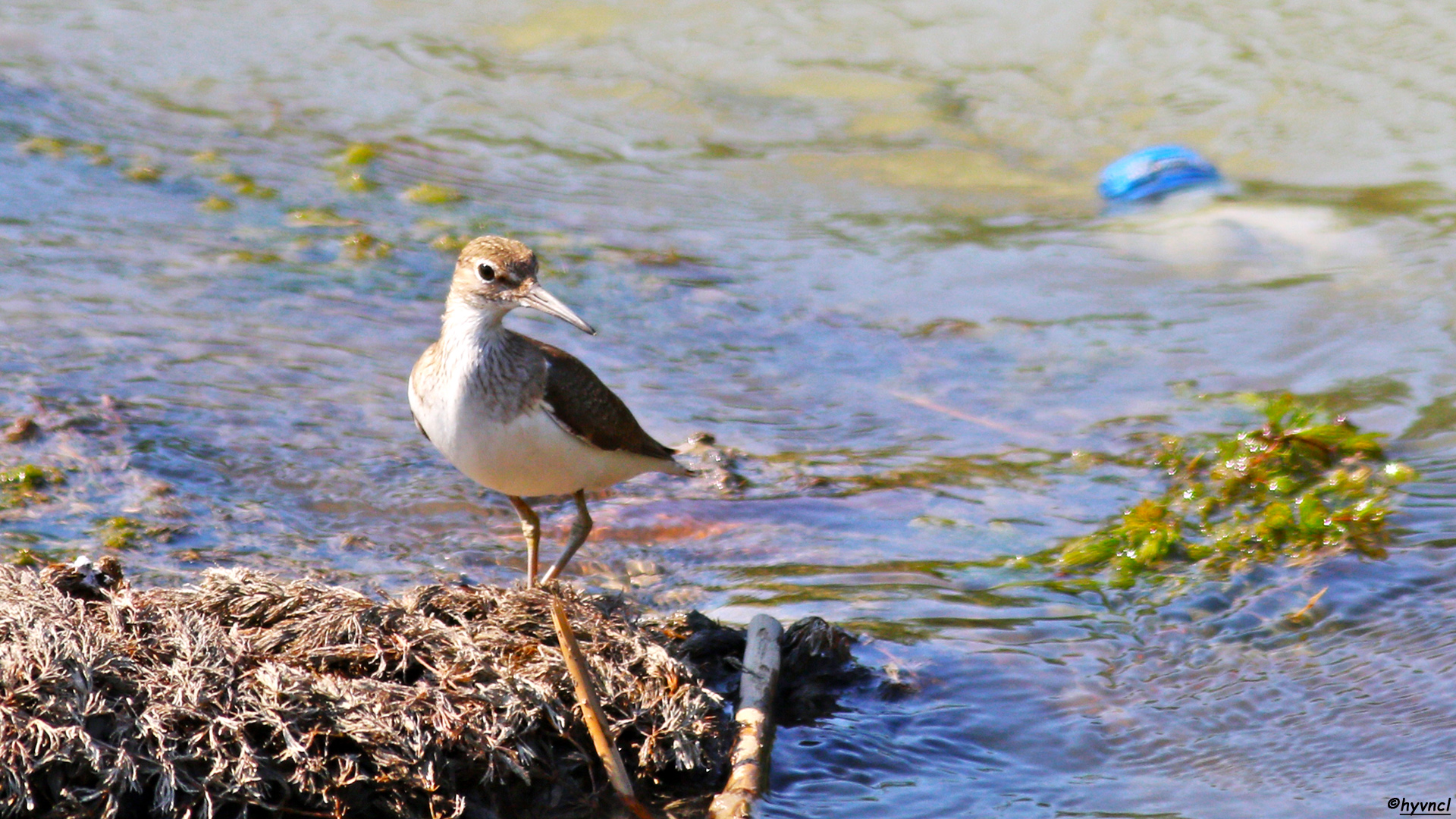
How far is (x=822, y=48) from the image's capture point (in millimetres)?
11672

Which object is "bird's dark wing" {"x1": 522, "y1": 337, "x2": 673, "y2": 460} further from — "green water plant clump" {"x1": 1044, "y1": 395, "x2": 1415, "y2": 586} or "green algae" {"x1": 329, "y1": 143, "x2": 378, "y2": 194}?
"green algae" {"x1": 329, "y1": 143, "x2": 378, "y2": 194}

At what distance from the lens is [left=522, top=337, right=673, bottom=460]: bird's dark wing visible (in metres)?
4.46

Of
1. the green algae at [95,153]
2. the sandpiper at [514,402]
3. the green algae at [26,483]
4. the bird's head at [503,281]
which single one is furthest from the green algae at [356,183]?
the bird's head at [503,281]

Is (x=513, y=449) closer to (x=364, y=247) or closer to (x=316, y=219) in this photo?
(x=364, y=247)

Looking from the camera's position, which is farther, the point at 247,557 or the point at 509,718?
the point at 247,557

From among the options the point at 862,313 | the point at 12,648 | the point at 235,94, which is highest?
the point at 235,94

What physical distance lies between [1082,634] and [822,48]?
308 inches

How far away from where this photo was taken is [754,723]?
3850 millimetres

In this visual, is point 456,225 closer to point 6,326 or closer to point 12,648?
point 6,326

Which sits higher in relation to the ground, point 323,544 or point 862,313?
point 862,313

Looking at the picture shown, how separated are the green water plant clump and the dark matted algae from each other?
1984 mm

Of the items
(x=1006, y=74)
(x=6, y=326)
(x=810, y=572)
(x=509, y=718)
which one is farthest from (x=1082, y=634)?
(x=1006, y=74)

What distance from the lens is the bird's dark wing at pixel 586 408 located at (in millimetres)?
4461

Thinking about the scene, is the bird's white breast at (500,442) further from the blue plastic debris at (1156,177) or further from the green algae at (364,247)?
the blue plastic debris at (1156,177)
